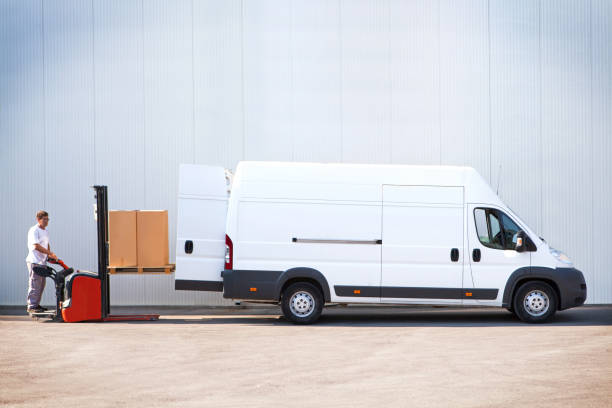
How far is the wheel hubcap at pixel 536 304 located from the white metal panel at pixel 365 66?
16.9 ft

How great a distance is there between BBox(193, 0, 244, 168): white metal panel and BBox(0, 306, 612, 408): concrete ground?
181 inches

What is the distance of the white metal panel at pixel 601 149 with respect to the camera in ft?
53.0

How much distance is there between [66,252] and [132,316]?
3469 millimetres

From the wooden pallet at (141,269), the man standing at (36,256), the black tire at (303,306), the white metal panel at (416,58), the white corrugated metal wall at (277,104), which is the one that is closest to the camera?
the black tire at (303,306)

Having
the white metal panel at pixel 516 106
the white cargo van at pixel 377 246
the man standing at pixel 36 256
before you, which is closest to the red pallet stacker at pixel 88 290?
the man standing at pixel 36 256

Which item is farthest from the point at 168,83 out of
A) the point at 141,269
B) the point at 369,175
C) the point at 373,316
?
the point at 373,316

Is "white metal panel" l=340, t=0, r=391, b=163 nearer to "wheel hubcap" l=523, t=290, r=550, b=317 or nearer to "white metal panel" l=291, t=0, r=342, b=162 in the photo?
"white metal panel" l=291, t=0, r=342, b=162

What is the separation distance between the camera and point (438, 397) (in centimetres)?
704

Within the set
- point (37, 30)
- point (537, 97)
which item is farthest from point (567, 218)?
point (37, 30)

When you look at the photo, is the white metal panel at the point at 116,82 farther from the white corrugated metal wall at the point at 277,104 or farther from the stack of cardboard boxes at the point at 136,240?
the stack of cardboard boxes at the point at 136,240

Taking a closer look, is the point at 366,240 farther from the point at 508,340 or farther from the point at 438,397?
the point at 438,397

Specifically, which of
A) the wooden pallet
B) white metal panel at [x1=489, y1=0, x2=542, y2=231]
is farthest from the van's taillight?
white metal panel at [x1=489, y1=0, x2=542, y2=231]

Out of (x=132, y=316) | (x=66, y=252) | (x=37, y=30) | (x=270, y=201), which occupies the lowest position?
(x=132, y=316)

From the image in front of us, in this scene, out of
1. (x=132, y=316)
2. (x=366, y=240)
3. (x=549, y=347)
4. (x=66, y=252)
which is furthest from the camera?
(x=66, y=252)
